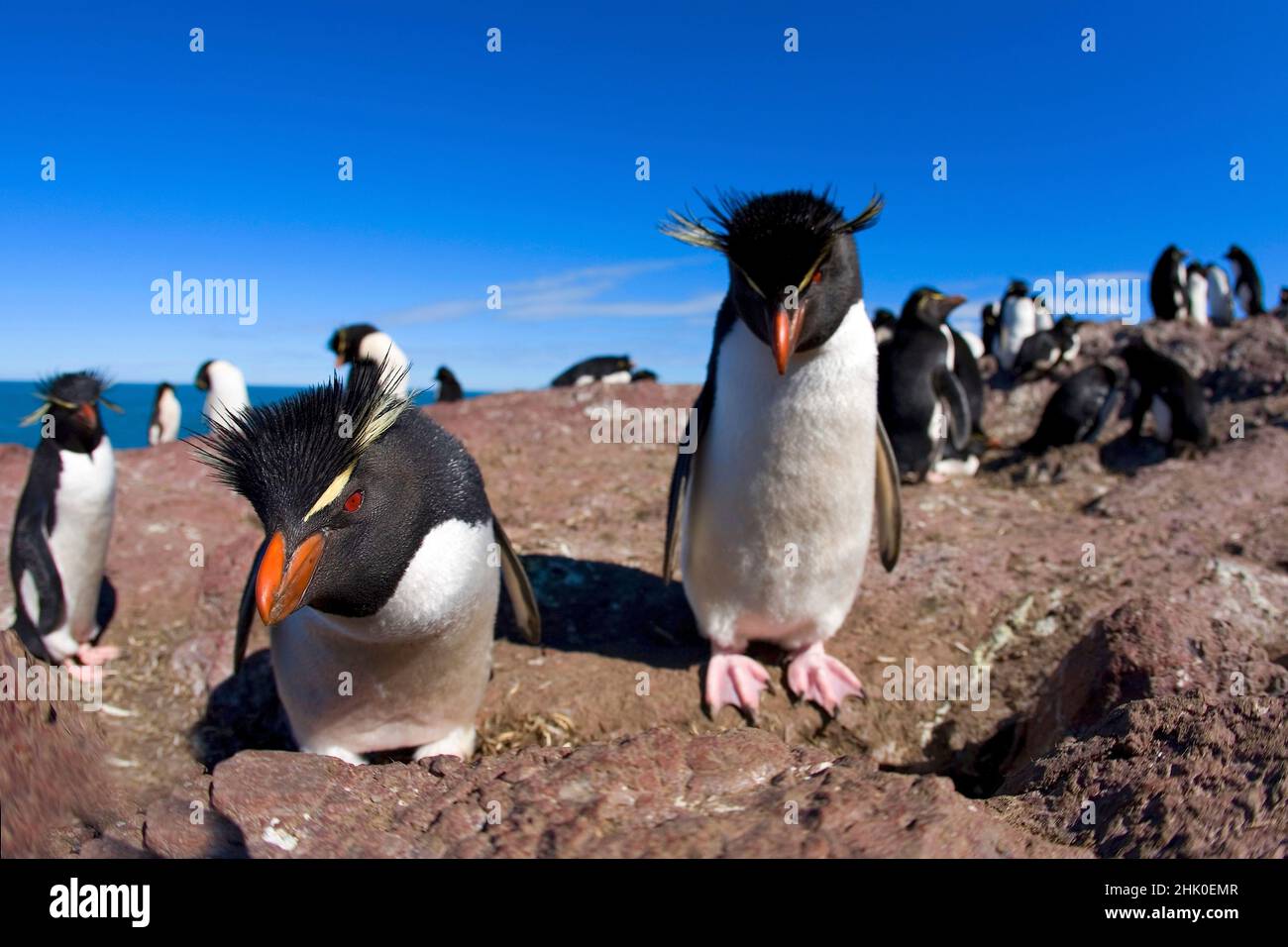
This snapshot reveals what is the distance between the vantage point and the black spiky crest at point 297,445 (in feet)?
6.79

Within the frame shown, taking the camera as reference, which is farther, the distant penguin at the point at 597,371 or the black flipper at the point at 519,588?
the distant penguin at the point at 597,371

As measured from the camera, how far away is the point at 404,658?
2545 millimetres

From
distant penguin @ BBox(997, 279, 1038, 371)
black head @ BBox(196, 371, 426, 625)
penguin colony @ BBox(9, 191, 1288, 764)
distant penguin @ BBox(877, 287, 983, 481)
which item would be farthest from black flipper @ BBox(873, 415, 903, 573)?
distant penguin @ BBox(997, 279, 1038, 371)

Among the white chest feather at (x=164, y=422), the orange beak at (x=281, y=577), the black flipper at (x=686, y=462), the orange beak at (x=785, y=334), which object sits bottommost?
the orange beak at (x=281, y=577)

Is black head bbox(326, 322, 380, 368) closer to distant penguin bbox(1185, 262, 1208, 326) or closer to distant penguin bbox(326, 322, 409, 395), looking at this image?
distant penguin bbox(326, 322, 409, 395)

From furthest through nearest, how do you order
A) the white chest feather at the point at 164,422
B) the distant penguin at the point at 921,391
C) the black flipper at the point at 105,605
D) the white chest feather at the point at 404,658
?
the white chest feather at the point at 164,422 → the distant penguin at the point at 921,391 → the black flipper at the point at 105,605 → the white chest feather at the point at 404,658

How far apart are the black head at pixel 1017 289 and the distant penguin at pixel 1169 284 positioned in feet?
9.38

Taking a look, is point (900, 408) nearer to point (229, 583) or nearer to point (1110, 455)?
point (1110, 455)

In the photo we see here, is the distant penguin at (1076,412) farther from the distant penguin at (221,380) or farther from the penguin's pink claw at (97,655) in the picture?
the distant penguin at (221,380)

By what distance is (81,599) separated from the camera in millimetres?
4906

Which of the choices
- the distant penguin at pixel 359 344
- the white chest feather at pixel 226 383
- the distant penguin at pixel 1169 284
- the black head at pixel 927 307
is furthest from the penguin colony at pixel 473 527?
the distant penguin at pixel 1169 284

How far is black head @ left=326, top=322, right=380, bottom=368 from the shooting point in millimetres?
7832

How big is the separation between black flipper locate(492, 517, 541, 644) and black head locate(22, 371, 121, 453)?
12.0 feet
